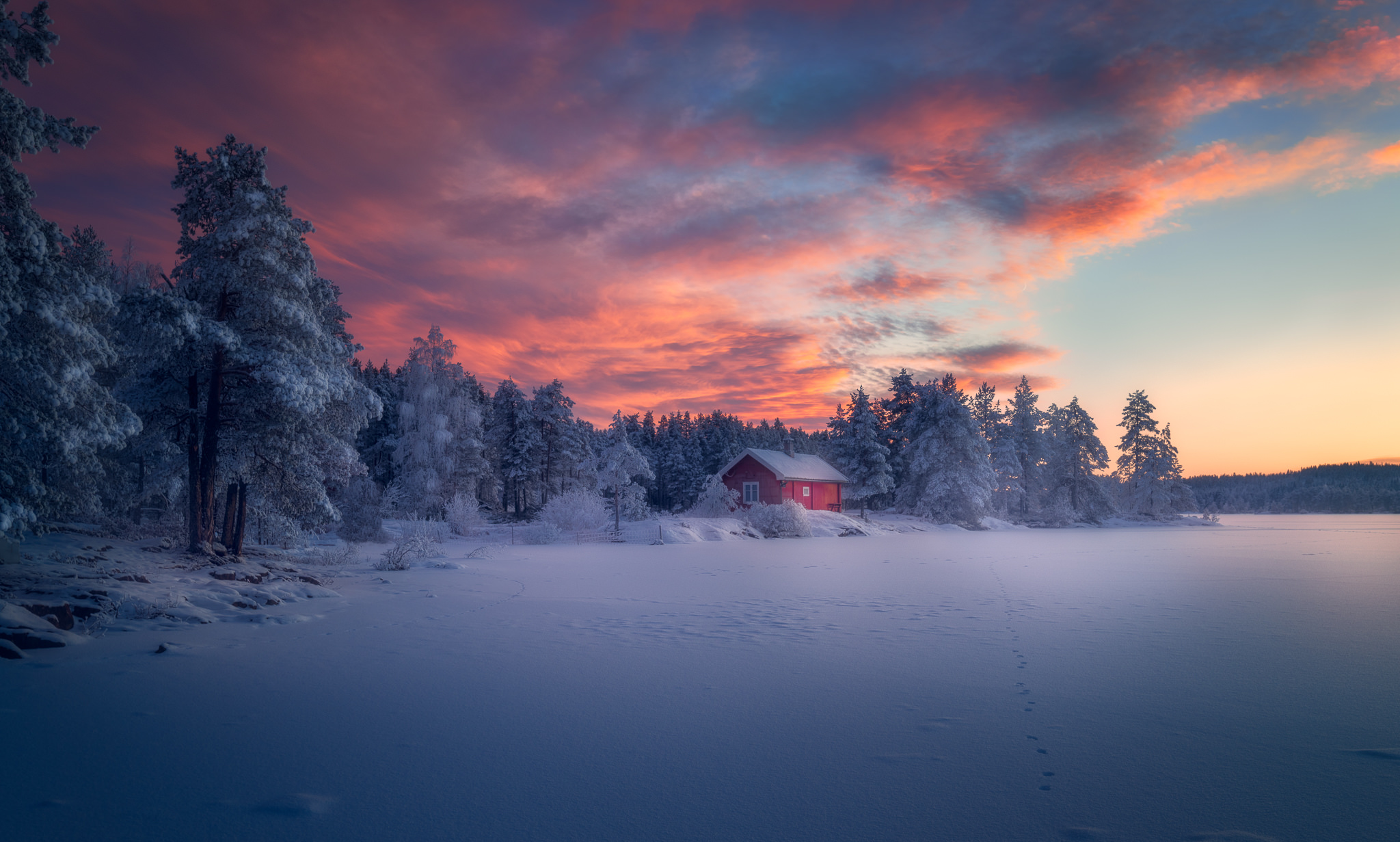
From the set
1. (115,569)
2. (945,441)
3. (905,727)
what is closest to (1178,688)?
(905,727)

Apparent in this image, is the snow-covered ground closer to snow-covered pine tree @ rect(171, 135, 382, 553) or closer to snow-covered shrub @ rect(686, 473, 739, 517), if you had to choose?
snow-covered pine tree @ rect(171, 135, 382, 553)

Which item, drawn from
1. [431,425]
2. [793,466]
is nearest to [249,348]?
[431,425]

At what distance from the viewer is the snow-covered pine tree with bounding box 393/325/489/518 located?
131 ft

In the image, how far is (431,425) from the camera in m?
40.3

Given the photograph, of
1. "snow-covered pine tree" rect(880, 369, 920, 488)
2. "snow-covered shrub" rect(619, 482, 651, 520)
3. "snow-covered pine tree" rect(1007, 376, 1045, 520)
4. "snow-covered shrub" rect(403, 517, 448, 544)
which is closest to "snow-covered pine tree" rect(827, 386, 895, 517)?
"snow-covered pine tree" rect(880, 369, 920, 488)

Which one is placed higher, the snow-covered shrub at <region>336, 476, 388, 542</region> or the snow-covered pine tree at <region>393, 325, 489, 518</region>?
the snow-covered pine tree at <region>393, 325, 489, 518</region>

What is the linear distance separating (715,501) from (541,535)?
14791 millimetres

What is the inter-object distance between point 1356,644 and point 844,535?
32587 millimetres

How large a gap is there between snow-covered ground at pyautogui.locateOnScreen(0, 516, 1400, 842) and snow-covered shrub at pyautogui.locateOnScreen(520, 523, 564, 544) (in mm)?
20712

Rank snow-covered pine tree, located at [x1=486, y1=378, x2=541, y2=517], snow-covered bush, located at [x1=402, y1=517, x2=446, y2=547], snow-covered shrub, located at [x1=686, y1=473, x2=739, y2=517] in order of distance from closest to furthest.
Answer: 1. snow-covered bush, located at [x1=402, y1=517, x2=446, y2=547]
2. snow-covered shrub, located at [x1=686, y1=473, x2=739, y2=517]
3. snow-covered pine tree, located at [x1=486, y1=378, x2=541, y2=517]

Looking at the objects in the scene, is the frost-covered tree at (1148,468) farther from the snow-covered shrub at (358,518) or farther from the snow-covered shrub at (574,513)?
the snow-covered shrub at (358,518)

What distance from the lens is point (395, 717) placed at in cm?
547

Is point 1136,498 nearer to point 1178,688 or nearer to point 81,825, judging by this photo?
point 1178,688

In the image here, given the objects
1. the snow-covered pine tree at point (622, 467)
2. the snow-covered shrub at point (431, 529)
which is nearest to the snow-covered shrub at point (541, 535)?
the snow-covered shrub at point (431, 529)
